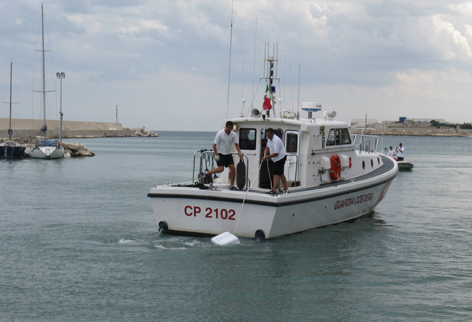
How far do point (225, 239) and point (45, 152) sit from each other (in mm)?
35663

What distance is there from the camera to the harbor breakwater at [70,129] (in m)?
84.7

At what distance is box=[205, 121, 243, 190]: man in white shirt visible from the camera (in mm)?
9836

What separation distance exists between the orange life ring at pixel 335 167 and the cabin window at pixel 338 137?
0.39 meters

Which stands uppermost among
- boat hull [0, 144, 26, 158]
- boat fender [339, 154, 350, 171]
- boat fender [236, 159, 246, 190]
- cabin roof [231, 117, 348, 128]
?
cabin roof [231, 117, 348, 128]

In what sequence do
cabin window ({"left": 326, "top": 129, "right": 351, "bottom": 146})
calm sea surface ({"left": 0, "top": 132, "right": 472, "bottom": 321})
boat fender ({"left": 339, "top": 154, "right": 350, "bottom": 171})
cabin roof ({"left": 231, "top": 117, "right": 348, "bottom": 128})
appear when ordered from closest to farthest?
calm sea surface ({"left": 0, "top": 132, "right": 472, "bottom": 321})
cabin roof ({"left": 231, "top": 117, "right": 348, "bottom": 128})
cabin window ({"left": 326, "top": 129, "right": 351, "bottom": 146})
boat fender ({"left": 339, "top": 154, "right": 350, "bottom": 171})

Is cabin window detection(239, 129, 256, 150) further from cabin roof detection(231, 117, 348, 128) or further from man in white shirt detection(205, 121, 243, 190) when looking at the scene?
Result: man in white shirt detection(205, 121, 243, 190)

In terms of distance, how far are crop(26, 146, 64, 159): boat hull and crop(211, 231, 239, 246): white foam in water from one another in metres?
35.4

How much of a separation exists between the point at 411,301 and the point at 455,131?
17442 cm

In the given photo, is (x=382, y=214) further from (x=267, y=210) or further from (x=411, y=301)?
(x=411, y=301)

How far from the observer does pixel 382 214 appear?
14.2 meters

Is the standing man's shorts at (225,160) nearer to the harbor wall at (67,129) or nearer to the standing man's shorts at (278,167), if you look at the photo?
the standing man's shorts at (278,167)

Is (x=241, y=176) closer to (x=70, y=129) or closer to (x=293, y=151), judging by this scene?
(x=293, y=151)

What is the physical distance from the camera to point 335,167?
1125cm

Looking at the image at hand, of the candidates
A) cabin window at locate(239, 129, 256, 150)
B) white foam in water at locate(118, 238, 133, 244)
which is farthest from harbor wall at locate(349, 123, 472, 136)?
white foam in water at locate(118, 238, 133, 244)
